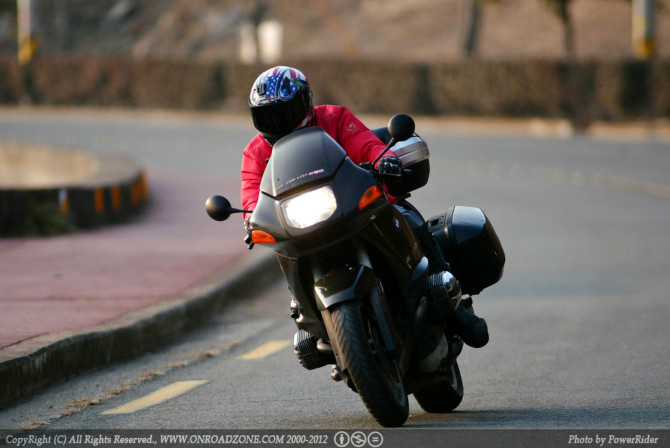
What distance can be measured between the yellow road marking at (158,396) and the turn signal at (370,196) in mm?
1700

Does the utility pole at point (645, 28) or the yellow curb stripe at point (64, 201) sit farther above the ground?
the yellow curb stripe at point (64, 201)

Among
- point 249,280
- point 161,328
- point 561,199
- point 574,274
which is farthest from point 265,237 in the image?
point 561,199

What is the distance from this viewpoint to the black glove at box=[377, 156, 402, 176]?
5.82m

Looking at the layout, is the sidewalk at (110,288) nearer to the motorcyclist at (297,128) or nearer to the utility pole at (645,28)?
the motorcyclist at (297,128)

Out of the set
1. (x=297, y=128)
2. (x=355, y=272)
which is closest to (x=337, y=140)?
(x=297, y=128)

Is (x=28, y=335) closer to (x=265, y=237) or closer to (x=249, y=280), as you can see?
(x=265, y=237)

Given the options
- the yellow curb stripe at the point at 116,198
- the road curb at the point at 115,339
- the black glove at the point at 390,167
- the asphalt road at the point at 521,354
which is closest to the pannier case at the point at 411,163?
the black glove at the point at 390,167

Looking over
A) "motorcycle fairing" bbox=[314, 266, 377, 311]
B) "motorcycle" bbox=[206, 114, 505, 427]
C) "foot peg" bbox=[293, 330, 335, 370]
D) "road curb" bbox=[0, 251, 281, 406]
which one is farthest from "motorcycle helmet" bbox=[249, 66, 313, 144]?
"road curb" bbox=[0, 251, 281, 406]

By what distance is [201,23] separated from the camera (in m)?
79.8

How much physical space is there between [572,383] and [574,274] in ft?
16.6

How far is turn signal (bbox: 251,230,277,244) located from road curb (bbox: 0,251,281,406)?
1.72 meters

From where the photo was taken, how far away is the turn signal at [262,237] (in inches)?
221

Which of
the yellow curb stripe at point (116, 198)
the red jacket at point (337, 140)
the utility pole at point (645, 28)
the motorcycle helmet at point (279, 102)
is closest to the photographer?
the motorcycle helmet at point (279, 102)

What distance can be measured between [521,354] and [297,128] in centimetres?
269
